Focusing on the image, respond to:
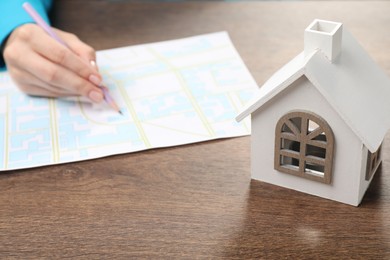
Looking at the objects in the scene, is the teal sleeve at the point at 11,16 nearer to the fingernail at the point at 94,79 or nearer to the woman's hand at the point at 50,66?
the woman's hand at the point at 50,66

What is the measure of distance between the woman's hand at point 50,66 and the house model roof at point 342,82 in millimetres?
345

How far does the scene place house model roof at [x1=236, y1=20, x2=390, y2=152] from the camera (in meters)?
0.71

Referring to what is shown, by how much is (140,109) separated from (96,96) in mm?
75

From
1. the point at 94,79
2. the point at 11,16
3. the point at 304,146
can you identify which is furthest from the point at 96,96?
the point at 304,146

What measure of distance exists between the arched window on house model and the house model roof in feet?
0.11

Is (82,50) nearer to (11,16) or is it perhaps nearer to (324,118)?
(11,16)

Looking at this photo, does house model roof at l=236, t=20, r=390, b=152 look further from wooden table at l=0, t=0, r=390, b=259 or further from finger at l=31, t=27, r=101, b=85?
finger at l=31, t=27, r=101, b=85

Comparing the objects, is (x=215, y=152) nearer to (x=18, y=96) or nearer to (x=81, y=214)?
(x=81, y=214)

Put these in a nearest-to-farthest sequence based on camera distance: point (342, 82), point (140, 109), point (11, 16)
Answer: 1. point (342, 82)
2. point (140, 109)
3. point (11, 16)

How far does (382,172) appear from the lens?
83cm

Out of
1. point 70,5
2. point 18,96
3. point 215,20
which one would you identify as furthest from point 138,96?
point 70,5

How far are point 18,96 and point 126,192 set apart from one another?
0.36m

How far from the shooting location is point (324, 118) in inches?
28.9

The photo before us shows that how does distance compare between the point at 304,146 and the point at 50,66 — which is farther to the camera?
the point at 50,66
